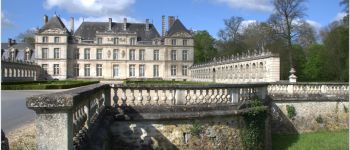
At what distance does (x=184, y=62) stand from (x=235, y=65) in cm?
2032

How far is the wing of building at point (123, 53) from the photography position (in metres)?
51.1

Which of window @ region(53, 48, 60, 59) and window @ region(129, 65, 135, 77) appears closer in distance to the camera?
window @ region(53, 48, 60, 59)

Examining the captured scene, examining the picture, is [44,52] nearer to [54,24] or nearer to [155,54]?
[54,24]

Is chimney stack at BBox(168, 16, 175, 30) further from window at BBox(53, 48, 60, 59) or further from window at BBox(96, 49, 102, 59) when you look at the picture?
window at BBox(53, 48, 60, 59)

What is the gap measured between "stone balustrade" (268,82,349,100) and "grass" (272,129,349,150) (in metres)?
1.31

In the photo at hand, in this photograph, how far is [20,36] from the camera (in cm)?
6206

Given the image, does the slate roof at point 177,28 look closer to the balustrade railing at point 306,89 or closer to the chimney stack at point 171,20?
the chimney stack at point 171,20

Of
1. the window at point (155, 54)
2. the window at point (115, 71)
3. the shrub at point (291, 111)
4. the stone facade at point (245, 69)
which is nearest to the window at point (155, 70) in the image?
the window at point (155, 54)

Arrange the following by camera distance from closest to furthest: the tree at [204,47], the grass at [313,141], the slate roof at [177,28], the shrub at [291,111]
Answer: the grass at [313,141] → the shrub at [291,111] → the slate roof at [177,28] → the tree at [204,47]

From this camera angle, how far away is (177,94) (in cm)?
776

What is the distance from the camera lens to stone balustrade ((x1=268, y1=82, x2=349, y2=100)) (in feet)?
44.6

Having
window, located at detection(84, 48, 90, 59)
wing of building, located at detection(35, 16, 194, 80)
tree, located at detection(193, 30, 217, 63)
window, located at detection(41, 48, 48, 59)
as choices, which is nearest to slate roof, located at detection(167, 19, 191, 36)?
wing of building, located at detection(35, 16, 194, 80)

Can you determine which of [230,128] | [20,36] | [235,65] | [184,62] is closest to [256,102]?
[230,128]

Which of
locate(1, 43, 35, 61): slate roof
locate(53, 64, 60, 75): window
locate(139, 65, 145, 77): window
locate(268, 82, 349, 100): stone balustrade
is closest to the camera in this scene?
locate(268, 82, 349, 100): stone balustrade
